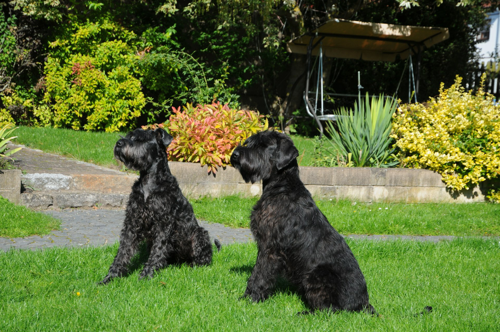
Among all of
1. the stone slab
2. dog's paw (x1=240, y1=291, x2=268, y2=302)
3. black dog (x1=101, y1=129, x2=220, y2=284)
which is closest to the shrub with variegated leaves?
the stone slab

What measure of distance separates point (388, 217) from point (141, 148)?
14.0 feet

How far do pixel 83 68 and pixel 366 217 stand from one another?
7.75 metres

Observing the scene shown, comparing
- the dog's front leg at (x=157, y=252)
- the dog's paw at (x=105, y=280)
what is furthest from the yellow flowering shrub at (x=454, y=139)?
the dog's paw at (x=105, y=280)

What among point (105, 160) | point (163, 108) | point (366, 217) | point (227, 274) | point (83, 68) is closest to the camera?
point (227, 274)

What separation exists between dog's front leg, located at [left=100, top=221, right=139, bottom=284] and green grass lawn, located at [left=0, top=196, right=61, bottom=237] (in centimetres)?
184

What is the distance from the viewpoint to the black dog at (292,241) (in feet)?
11.2

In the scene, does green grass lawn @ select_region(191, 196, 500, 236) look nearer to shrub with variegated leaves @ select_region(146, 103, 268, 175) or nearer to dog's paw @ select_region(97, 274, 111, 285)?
shrub with variegated leaves @ select_region(146, 103, 268, 175)

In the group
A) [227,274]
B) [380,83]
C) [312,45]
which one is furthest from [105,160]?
[380,83]

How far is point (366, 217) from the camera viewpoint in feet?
22.3

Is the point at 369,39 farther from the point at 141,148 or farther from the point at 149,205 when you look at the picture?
the point at 149,205

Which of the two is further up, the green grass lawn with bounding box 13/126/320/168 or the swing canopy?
the swing canopy

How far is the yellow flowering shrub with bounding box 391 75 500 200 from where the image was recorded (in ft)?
26.0

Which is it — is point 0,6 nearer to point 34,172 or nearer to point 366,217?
point 34,172

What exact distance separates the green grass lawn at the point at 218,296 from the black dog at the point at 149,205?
0.22 m
